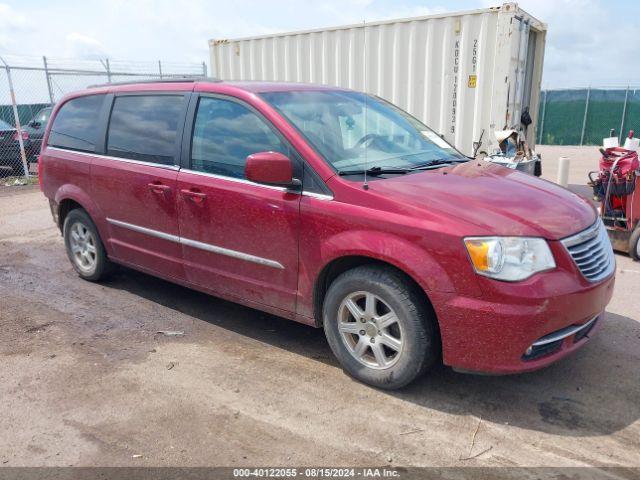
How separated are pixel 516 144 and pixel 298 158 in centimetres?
539

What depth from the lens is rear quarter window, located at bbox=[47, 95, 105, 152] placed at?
200 inches

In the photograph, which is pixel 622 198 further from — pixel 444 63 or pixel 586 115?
pixel 586 115

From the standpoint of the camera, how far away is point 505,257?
2.92 metres

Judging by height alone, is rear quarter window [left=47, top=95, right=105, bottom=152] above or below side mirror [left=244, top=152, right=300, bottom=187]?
above

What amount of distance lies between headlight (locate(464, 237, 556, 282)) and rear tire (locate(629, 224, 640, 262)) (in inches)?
151

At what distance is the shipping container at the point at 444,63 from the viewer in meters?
7.96

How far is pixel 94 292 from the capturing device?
528 centimetres

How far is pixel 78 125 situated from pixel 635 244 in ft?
19.5

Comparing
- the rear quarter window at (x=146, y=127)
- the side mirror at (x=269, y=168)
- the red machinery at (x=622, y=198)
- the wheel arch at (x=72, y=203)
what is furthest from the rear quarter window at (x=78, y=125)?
the red machinery at (x=622, y=198)

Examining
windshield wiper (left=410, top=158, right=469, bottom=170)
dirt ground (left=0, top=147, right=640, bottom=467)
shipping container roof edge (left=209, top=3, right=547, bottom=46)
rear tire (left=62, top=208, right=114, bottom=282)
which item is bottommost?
dirt ground (left=0, top=147, right=640, bottom=467)

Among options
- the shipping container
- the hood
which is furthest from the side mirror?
the shipping container

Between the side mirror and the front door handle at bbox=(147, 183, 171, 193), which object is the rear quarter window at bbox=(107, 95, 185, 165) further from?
the side mirror

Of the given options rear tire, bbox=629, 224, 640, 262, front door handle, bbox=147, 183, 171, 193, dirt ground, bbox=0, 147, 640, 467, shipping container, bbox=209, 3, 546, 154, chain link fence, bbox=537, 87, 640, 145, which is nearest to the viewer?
dirt ground, bbox=0, 147, 640, 467

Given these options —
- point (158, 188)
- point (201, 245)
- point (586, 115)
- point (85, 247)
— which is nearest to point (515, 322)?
point (201, 245)
